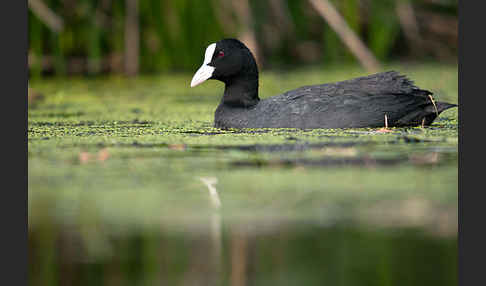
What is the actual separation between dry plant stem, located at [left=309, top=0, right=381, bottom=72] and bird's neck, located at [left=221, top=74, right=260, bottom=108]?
2.30 metres

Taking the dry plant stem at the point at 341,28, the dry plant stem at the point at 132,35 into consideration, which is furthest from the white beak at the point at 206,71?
the dry plant stem at the point at 132,35

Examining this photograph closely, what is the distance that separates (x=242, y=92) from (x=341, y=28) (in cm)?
271

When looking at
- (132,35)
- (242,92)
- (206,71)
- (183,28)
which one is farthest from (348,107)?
Result: (132,35)

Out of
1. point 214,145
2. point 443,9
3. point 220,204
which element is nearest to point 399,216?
point 220,204

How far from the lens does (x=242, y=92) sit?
5930 millimetres

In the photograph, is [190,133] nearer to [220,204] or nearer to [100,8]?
[220,204]

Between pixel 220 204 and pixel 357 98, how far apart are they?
230 cm

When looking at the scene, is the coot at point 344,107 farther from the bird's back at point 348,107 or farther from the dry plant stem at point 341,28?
the dry plant stem at point 341,28

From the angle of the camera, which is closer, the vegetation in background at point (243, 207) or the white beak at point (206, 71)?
the vegetation in background at point (243, 207)

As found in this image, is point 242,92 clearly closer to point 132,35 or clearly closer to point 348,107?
point 348,107

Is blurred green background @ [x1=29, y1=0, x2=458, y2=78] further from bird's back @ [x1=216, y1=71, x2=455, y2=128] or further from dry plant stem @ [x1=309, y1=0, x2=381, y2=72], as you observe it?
bird's back @ [x1=216, y1=71, x2=455, y2=128]

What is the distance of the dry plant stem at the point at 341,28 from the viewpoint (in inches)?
321

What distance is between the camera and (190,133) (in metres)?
5.40

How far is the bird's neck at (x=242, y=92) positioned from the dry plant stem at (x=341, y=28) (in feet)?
7.55
